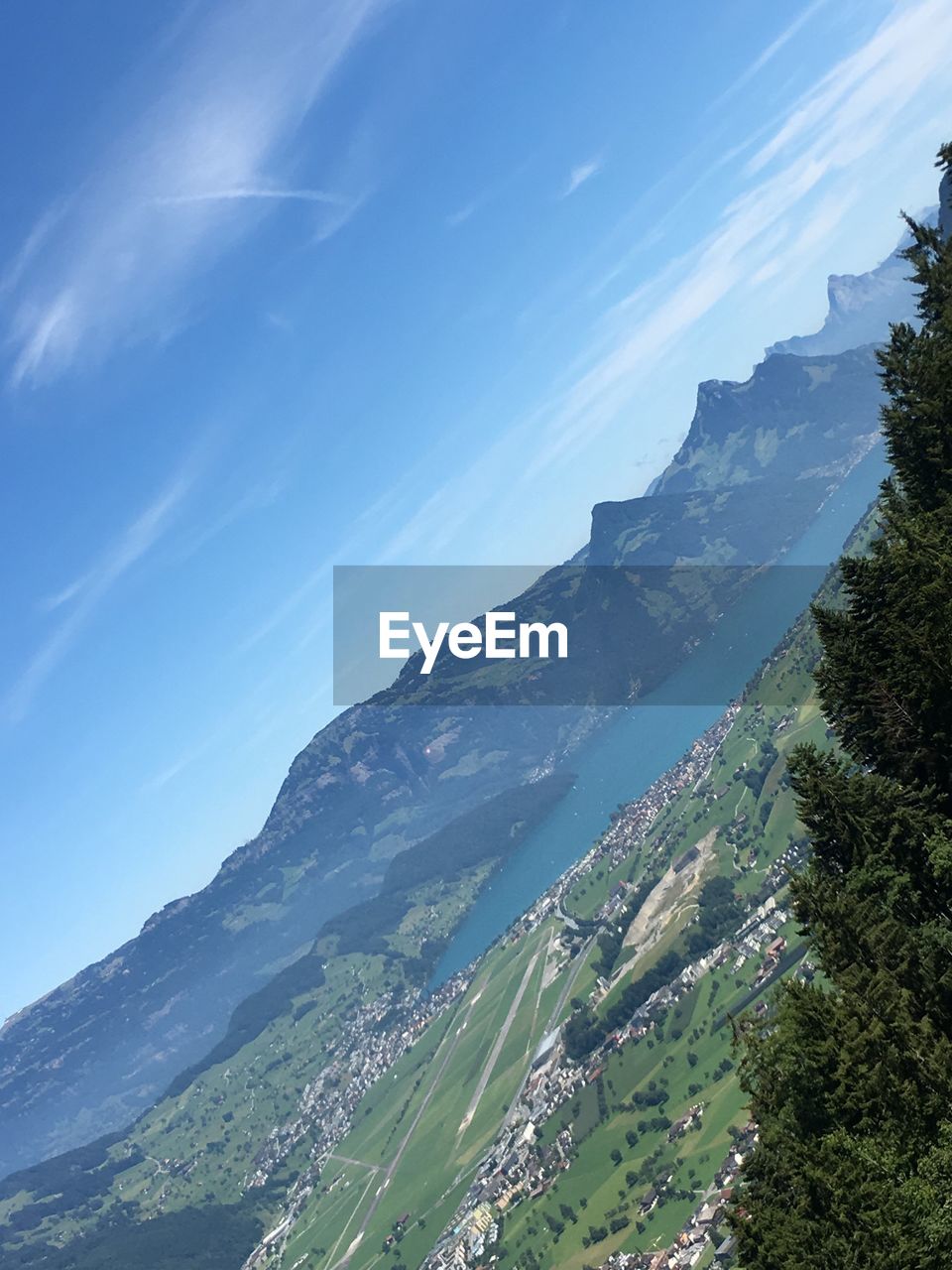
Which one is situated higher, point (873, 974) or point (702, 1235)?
point (873, 974)

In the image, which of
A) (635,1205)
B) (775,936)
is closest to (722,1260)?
(635,1205)

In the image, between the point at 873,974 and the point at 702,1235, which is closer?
the point at 873,974

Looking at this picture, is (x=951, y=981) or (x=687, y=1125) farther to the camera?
(x=687, y=1125)

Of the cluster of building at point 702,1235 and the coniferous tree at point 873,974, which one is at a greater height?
the coniferous tree at point 873,974

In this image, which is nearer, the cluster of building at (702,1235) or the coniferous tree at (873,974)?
the coniferous tree at (873,974)

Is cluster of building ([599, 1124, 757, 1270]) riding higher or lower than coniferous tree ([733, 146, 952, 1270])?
lower

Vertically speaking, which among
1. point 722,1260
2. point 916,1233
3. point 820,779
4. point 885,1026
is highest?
point 820,779

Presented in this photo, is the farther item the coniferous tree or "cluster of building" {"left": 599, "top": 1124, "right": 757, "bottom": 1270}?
"cluster of building" {"left": 599, "top": 1124, "right": 757, "bottom": 1270}

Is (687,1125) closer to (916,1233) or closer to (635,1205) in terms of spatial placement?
(635,1205)
